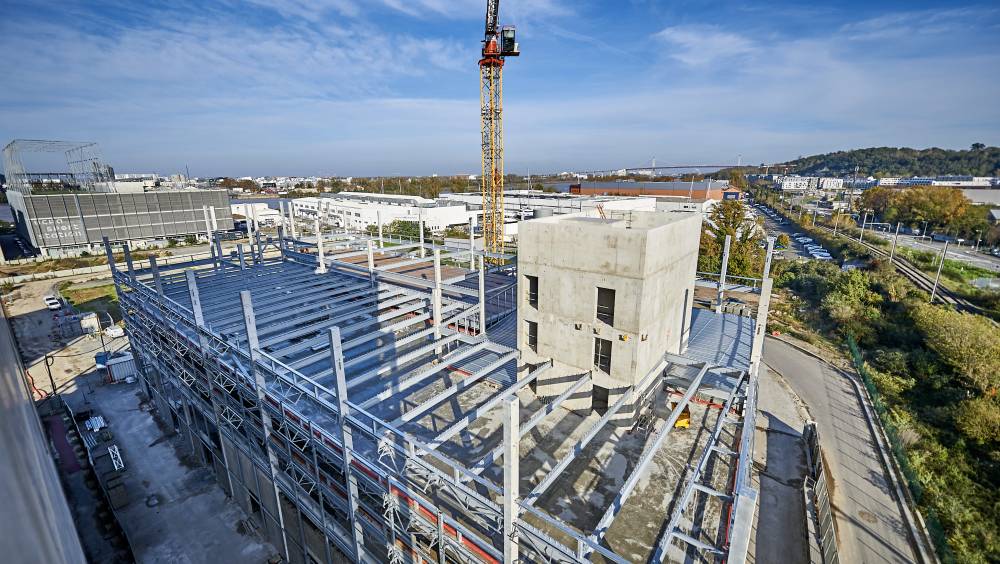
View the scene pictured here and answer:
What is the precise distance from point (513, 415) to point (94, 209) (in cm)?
7284

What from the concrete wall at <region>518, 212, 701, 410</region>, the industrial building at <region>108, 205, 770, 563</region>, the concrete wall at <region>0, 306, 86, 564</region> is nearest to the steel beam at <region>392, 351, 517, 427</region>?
the industrial building at <region>108, 205, 770, 563</region>

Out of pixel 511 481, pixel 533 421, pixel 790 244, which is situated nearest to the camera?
pixel 511 481

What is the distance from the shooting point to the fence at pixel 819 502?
511 inches

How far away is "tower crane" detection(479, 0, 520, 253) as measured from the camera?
45969 millimetres

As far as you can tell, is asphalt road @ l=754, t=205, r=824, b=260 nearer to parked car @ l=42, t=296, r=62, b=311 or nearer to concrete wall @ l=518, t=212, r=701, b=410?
concrete wall @ l=518, t=212, r=701, b=410

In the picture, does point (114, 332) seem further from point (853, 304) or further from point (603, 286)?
point (853, 304)

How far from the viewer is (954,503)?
15992mm

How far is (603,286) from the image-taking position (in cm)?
1173

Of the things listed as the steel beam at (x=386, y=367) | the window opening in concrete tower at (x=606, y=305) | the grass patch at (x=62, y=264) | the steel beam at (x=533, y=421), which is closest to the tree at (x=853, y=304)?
the window opening in concrete tower at (x=606, y=305)

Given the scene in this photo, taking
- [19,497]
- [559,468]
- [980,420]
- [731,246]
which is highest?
[19,497]

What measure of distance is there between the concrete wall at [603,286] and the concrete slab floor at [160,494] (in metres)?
12.3

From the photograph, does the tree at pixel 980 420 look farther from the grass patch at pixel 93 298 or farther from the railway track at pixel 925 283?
the grass patch at pixel 93 298

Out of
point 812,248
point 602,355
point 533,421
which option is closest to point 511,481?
point 533,421

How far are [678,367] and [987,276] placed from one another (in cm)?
4831
